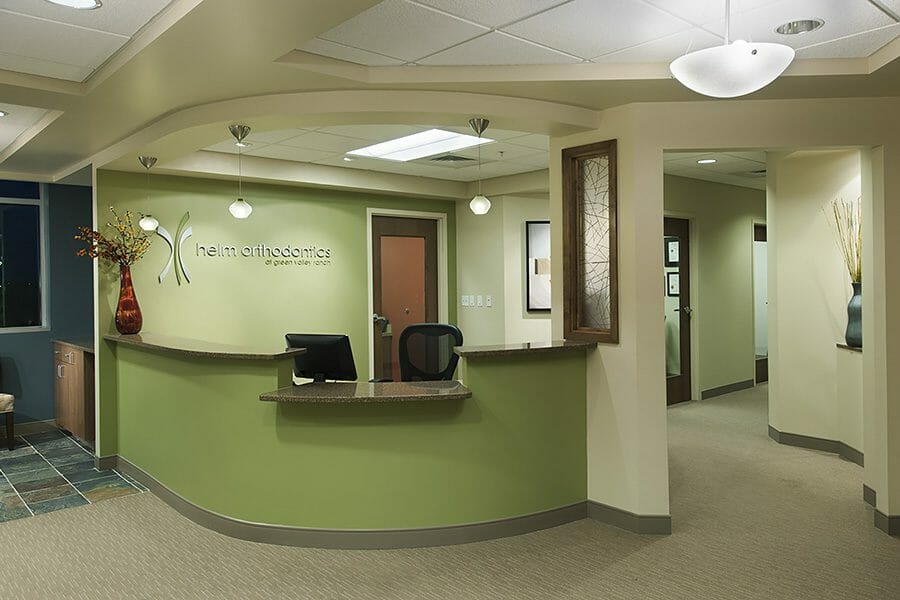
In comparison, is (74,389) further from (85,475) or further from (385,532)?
(385,532)

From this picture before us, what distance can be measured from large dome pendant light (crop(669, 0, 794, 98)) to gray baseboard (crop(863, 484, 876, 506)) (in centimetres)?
313

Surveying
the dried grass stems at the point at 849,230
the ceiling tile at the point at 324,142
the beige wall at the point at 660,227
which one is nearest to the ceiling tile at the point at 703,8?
the beige wall at the point at 660,227

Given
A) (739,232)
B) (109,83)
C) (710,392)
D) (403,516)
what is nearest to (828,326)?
(710,392)

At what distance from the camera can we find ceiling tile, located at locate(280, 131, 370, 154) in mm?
5043

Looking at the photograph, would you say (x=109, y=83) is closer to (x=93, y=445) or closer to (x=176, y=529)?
(x=176, y=529)

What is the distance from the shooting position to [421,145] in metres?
5.47

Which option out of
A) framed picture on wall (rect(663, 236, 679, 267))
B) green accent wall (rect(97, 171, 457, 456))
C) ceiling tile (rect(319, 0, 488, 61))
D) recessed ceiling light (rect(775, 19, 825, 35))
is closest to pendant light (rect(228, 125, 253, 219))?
green accent wall (rect(97, 171, 457, 456))

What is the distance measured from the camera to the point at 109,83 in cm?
357

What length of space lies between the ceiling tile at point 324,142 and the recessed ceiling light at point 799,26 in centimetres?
307

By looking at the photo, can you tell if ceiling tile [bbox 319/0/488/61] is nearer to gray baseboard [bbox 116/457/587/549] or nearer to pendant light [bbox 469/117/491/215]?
pendant light [bbox 469/117/491/215]

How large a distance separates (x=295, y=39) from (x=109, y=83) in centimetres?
138

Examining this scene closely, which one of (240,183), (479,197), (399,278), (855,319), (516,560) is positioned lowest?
(516,560)

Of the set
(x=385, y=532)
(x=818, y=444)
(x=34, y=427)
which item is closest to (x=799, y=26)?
(x=385, y=532)

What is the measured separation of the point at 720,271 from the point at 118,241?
6370 millimetres
